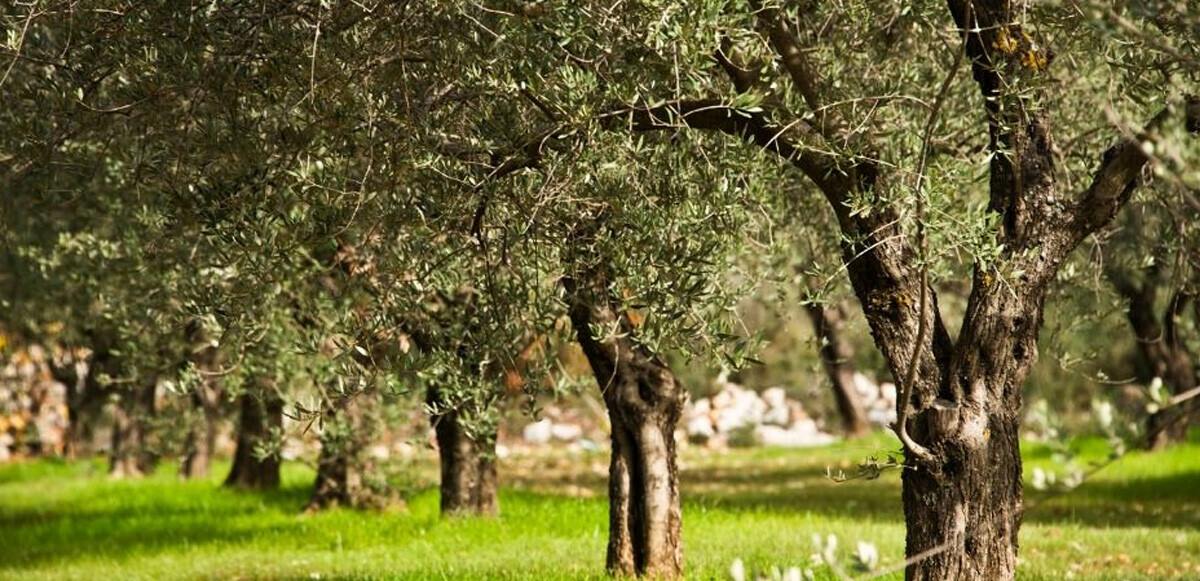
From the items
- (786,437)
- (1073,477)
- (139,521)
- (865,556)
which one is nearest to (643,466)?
(865,556)

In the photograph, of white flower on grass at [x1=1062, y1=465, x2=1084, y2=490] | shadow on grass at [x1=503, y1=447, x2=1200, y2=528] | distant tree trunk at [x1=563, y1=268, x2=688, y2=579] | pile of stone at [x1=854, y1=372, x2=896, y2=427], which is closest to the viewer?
white flower on grass at [x1=1062, y1=465, x2=1084, y2=490]

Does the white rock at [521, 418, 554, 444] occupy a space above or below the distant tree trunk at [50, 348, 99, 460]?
below

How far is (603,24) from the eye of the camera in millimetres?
7586

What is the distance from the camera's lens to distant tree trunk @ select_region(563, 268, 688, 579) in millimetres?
11039

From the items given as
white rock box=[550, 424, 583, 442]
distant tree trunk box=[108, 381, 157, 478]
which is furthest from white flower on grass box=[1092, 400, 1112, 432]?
white rock box=[550, 424, 583, 442]

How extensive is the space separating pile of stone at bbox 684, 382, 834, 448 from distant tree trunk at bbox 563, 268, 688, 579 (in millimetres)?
26670

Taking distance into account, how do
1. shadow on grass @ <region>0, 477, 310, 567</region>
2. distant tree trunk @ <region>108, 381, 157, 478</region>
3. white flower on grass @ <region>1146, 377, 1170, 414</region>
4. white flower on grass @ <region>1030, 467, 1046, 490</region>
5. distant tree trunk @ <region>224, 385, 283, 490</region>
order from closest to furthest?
white flower on grass @ <region>1146, 377, 1170, 414</region> < white flower on grass @ <region>1030, 467, 1046, 490</region> < shadow on grass @ <region>0, 477, 310, 567</region> < distant tree trunk @ <region>224, 385, 283, 490</region> < distant tree trunk @ <region>108, 381, 157, 478</region>

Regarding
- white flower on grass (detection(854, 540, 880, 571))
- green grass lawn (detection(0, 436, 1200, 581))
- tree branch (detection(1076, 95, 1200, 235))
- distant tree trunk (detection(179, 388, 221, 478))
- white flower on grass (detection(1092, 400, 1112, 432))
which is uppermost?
tree branch (detection(1076, 95, 1200, 235))

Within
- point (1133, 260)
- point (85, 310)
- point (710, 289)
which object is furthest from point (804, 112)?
point (85, 310)

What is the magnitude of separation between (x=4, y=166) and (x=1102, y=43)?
6911 millimetres

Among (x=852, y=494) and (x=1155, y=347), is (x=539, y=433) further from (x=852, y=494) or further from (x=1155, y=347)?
(x=1155, y=347)

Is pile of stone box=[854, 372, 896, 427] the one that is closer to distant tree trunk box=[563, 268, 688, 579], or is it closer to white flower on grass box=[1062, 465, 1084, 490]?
distant tree trunk box=[563, 268, 688, 579]

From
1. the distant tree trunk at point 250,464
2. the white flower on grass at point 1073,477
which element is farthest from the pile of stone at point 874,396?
the white flower on grass at point 1073,477

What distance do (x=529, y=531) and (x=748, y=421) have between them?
944 inches
